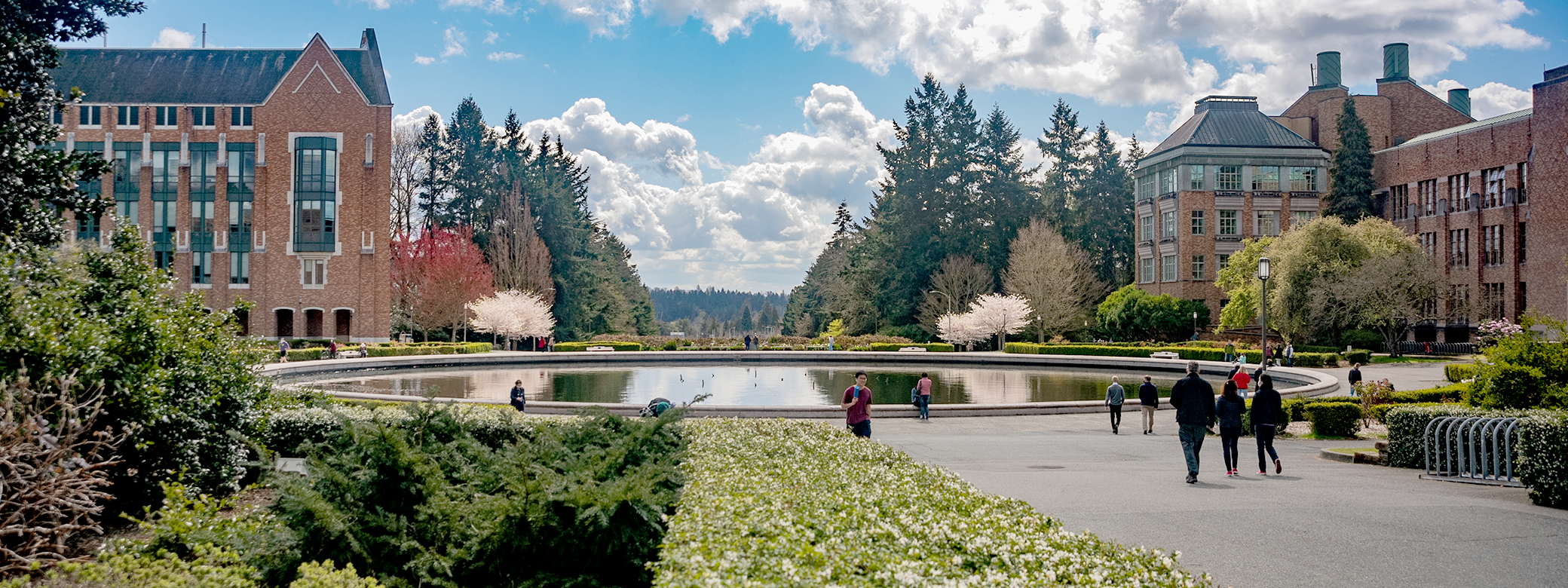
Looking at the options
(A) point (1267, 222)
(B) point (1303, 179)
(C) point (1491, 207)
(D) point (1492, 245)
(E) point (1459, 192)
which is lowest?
(D) point (1492, 245)

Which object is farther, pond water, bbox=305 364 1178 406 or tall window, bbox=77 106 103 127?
tall window, bbox=77 106 103 127

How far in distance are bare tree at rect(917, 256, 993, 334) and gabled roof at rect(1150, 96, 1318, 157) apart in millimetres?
17361

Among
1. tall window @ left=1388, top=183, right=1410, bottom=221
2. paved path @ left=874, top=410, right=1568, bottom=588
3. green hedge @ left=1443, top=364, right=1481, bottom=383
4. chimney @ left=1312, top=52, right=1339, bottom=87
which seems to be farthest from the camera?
chimney @ left=1312, top=52, right=1339, bottom=87

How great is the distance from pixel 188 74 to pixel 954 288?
53283 mm

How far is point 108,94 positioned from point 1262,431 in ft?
226

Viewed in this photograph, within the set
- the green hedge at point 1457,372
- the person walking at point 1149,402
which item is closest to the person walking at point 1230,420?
the person walking at point 1149,402

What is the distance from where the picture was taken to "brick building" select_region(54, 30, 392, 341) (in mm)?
54062

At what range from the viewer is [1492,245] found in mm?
50750

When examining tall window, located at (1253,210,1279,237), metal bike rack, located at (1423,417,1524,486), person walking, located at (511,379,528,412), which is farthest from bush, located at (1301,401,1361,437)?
tall window, located at (1253,210,1279,237)

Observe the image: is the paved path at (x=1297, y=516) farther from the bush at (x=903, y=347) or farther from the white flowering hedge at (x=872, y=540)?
the bush at (x=903, y=347)

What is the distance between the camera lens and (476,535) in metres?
6.09

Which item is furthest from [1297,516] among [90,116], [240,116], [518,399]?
[90,116]

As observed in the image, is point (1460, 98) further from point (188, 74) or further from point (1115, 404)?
point (188, 74)

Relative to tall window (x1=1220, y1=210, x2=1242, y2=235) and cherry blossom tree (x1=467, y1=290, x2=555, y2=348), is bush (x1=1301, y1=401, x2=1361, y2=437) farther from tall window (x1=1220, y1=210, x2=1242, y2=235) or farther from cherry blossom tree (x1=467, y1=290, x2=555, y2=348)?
tall window (x1=1220, y1=210, x2=1242, y2=235)
